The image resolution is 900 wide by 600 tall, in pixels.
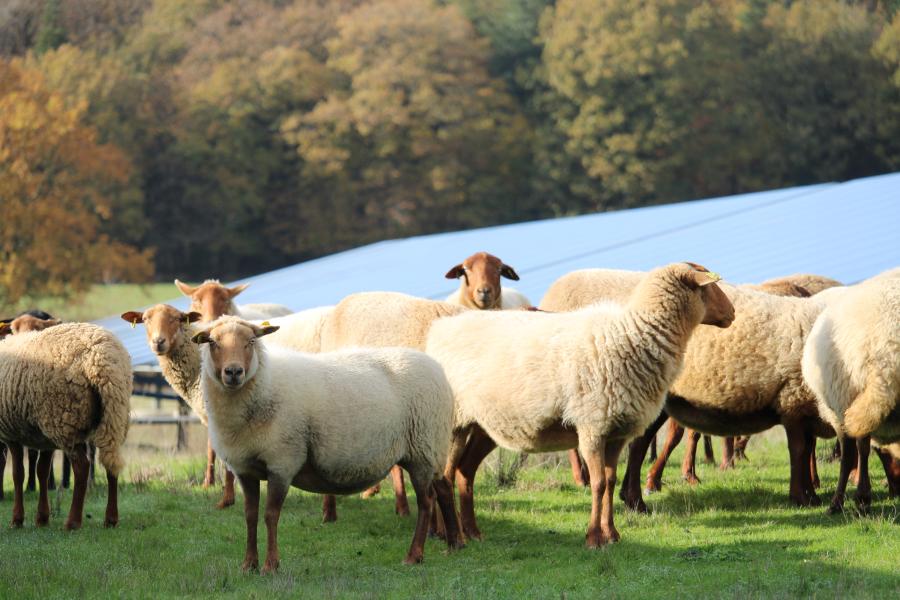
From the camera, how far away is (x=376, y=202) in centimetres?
5081

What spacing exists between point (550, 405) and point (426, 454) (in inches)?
37.9

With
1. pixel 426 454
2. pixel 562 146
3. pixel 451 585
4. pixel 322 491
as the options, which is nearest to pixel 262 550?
pixel 322 491

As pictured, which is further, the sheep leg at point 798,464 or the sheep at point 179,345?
the sheep at point 179,345

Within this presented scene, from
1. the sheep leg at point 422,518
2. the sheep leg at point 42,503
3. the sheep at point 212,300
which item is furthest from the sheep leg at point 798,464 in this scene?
the sheep leg at point 42,503

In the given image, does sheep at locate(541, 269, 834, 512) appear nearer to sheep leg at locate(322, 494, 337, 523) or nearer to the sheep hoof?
sheep leg at locate(322, 494, 337, 523)

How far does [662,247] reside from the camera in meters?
24.2

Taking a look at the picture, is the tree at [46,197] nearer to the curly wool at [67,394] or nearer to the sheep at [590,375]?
the curly wool at [67,394]

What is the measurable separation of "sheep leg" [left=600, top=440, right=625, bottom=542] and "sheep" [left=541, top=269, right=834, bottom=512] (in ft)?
4.07

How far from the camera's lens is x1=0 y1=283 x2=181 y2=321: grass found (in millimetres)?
42906

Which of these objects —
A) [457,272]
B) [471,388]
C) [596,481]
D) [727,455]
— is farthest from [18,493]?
[727,455]

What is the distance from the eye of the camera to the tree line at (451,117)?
47094 millimetres

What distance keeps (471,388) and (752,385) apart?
7.72 ft

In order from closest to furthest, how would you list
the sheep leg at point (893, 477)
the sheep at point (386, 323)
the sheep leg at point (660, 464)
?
the sheep leg at point (893, 477)
the sheep at point (386, 323)
the sheep leg at point (660, 464)

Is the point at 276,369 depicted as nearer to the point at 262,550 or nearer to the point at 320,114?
the point at 262,550
